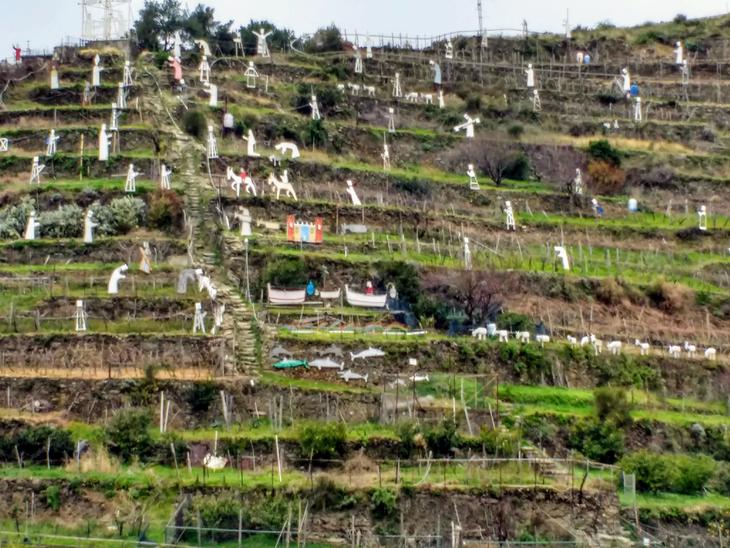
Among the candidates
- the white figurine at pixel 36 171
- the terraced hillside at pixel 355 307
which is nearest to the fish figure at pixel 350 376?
the terraced hillside at pixel 355 307

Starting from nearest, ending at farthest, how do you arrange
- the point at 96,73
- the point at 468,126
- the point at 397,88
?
1. the point at 96,73
2. the point at 468,126
3. the point at 397,88

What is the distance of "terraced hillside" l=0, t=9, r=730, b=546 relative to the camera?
158ft

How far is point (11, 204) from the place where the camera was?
6309cm

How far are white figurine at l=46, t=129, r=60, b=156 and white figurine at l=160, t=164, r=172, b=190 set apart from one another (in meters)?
4.42

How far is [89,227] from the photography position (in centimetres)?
6019

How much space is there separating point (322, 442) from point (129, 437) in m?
4.63

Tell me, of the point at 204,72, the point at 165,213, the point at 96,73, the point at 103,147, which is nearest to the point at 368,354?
the point at 165,213

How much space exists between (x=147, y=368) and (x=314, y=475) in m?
5.98

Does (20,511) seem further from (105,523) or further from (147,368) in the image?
(147,368)

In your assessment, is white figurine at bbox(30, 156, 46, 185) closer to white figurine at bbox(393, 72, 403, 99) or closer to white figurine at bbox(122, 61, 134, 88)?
white figurine at bbox(122, 61, 134, 88)

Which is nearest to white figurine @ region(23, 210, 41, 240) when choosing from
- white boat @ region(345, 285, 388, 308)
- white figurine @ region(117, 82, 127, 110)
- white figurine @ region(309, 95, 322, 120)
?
white figurine @ region(117, 82, 127, 110)

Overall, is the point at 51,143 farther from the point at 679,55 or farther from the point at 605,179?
the point at 679,55

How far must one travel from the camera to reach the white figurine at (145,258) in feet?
190

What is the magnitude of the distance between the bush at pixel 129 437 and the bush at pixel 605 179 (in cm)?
2712
